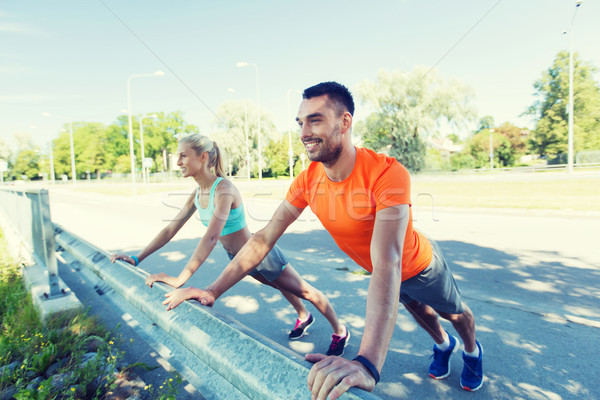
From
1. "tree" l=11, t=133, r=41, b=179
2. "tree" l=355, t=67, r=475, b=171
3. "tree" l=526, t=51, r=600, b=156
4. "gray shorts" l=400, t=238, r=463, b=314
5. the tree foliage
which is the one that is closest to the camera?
"gray shorts" l=400, t=238, r=463, b=314

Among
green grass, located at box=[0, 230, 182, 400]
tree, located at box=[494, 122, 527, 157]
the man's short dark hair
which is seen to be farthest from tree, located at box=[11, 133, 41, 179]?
tree, located at box=[494, 122, 527, 157]

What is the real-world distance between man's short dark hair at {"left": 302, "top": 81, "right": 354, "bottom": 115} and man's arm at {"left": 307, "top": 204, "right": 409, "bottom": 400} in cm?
67

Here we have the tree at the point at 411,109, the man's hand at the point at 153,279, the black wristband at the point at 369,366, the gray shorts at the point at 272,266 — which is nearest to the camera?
the black wristband at the point at 369,366

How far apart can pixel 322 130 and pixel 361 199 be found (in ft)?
1.41

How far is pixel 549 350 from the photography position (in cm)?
313

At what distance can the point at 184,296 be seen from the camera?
1.55m

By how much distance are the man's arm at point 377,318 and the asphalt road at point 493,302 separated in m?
1.50

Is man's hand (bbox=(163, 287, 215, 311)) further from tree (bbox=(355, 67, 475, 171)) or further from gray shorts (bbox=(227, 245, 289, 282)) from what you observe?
tree (bbox=(355, 67, 475, 171))

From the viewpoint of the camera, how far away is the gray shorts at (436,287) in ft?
7.53

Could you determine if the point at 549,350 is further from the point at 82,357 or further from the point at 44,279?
the point at 44,279

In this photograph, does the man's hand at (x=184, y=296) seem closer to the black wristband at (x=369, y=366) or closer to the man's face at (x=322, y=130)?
the black wristband at (x=369, y=366)

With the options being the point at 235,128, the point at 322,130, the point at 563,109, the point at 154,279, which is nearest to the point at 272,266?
the point at 154,279

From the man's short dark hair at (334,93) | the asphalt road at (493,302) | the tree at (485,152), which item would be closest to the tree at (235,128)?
the tree at (485,152)

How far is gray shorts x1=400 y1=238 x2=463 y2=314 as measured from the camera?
229cm
